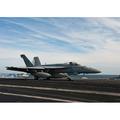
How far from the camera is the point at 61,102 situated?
18.0 m

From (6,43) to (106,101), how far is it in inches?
332

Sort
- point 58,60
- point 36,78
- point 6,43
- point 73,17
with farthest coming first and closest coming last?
point 36,78
point 58,60
point 6,43
point 73,17

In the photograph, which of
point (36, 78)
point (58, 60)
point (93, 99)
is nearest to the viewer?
point (93, 99)

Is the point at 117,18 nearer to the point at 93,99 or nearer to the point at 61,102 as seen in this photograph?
the point at 93,99

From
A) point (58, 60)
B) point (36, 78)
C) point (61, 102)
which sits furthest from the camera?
point (36, 78)
